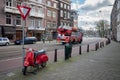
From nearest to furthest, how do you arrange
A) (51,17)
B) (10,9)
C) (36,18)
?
(10,9) < (36,18) < (51,17)

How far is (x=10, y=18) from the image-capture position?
4153cm

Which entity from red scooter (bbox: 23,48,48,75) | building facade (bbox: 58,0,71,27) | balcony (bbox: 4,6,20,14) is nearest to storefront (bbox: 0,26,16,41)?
balcony (bbox: 4,6,20,14)

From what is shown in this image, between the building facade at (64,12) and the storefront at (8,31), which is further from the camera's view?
the building facade at (64,12)

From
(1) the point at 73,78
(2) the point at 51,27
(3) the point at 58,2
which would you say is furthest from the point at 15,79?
(3) the point at 58,2

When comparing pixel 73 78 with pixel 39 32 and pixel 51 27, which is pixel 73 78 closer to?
pixel 39 32

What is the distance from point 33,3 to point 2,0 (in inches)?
446

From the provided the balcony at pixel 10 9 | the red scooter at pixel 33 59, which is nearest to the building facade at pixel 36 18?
the balcony at pixel 10 9

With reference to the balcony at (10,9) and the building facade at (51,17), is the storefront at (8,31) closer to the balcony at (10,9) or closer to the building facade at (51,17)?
the balcony at (10,9)

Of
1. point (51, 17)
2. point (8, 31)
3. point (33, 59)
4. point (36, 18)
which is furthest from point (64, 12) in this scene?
point (33, 59)

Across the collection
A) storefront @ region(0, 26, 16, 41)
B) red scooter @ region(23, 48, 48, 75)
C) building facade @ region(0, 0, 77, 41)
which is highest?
building facade @ region(0, 0, 77, 41)

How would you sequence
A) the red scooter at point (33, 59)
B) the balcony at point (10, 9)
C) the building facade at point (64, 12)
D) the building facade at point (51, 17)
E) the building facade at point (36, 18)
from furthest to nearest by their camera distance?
the building facade at point (64, 12) < the building facade at point (51, 17) < the building facade at point (36, 18) < the balcony at point (10, 9) < the red scooter at point (33, 59)

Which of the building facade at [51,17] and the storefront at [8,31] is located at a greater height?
the building facade at [51,17]

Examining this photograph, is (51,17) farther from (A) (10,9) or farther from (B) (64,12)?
(A) (10,9)

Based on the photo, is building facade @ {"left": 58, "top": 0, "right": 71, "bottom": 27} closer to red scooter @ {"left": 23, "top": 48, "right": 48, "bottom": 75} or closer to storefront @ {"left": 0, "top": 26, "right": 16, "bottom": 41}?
storefront @ {"left": 0, "top": 26, "right": 16, "bottom": 41}
